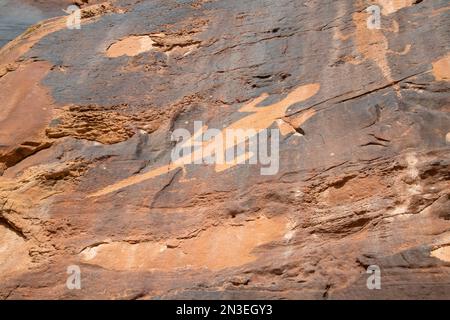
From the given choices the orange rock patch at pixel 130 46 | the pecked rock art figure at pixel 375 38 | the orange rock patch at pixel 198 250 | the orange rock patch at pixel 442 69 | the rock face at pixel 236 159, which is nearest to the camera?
the rock face at pixel 236 159

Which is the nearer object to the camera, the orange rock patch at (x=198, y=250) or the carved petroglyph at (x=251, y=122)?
the orange rock patch at (x=198, y=250)

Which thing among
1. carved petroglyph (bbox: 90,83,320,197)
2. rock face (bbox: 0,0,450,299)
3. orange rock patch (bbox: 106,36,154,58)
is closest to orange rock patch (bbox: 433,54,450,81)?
rock face (bbox: 0,0,450,299)

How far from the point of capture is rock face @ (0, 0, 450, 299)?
4160mm

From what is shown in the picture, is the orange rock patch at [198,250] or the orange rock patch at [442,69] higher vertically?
the orange rock patch at [442,69]

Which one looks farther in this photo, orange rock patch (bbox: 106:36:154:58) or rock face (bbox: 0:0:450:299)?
orange rock patch (bbox: 106:36:154:58)

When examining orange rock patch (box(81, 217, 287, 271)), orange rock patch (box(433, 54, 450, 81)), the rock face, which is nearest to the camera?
the rock face

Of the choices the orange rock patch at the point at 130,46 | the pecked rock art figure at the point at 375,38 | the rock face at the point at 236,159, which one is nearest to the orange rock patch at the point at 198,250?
the rock face at the point at 236,159

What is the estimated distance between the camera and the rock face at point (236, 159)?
416 centimetres

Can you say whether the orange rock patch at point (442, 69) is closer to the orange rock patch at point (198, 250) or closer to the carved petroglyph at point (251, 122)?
the carved petroglyph at point (251, 122)

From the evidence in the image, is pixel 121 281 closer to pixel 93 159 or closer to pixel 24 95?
pixel 93 159

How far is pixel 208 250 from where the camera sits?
447cm

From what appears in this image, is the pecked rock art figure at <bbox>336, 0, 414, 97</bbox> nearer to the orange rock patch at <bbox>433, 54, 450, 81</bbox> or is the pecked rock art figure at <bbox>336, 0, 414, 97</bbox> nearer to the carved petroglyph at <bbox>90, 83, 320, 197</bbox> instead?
the orange rock patch at <bbox>433, 54, 450, 81</bbox>
